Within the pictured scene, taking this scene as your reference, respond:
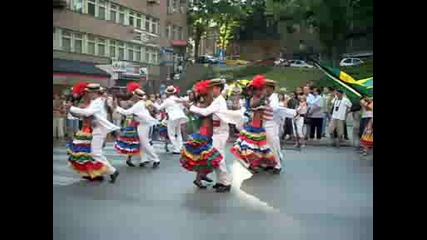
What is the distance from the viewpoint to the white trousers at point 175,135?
188 inches

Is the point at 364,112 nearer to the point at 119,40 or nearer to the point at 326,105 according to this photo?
the point at 326,105

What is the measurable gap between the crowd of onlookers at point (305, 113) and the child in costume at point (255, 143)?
5.8 inches

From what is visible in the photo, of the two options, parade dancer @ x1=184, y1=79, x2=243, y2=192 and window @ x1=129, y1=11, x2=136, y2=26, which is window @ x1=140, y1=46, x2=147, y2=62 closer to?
window @ x1=129, y1=11, x2=136, y2=26

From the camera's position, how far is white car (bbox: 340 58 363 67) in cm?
320

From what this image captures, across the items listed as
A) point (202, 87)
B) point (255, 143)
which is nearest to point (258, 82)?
point (202, 87)

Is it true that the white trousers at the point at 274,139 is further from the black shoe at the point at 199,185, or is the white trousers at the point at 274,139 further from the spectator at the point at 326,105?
the black shoe at the point at 199,185

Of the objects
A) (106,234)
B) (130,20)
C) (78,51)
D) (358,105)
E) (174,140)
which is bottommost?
(106,234)

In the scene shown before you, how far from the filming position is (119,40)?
11.4ft

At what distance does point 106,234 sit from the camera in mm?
3180

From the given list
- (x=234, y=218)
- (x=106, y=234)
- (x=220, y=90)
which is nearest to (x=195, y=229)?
(x=234, y=218)

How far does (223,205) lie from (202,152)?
946 millimetres

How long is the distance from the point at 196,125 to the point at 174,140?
15.5 inches

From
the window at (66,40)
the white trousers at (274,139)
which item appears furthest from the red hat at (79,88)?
the white trousers at (274,139)
